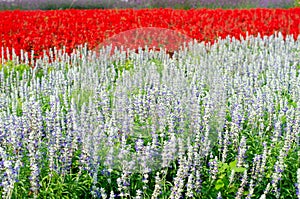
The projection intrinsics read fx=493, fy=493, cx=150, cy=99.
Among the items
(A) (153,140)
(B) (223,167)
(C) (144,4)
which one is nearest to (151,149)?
(A) (153,140)

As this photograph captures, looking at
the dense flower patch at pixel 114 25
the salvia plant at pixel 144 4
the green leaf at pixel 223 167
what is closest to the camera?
the green leaf at pixel 223 167

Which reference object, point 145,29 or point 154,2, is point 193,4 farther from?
point 145,29

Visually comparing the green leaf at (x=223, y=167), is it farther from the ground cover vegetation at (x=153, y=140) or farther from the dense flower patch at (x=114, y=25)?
the dense flower patch at (x=114, y=25)

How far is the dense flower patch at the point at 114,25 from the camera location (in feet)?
31.4

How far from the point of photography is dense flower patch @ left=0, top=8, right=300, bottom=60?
9.56m

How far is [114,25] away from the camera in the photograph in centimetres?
1125

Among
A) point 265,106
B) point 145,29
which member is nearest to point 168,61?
point 265,106

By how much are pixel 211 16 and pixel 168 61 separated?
5508 mm

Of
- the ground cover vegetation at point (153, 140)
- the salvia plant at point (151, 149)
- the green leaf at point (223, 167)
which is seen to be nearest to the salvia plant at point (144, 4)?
the ground cover vegetation at point (153, 140)

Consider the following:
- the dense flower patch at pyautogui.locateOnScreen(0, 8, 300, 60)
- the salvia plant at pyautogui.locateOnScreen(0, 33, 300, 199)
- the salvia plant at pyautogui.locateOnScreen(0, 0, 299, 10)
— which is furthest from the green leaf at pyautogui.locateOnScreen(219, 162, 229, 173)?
the salvia plant at pyautogui.locateOnScreen(0, 0, 299, 10)

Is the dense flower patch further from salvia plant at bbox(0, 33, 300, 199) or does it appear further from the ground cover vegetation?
salvia plant at bbox(0, 33, 300, 199)

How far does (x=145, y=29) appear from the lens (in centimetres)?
1042

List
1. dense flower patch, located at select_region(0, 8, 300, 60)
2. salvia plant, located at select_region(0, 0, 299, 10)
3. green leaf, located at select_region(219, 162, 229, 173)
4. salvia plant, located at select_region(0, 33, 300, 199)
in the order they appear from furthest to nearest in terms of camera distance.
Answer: salvia plant, located at select_region(0, 0, 299, 10) → dense flower patch, located at select_region(0, 8, 300, 60) → green leaf, located at select_region(219, 162, 229, 173) → salvia plant, located at select_region(0, 33, 300, 199)

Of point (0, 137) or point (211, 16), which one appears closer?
point (0, 137)
